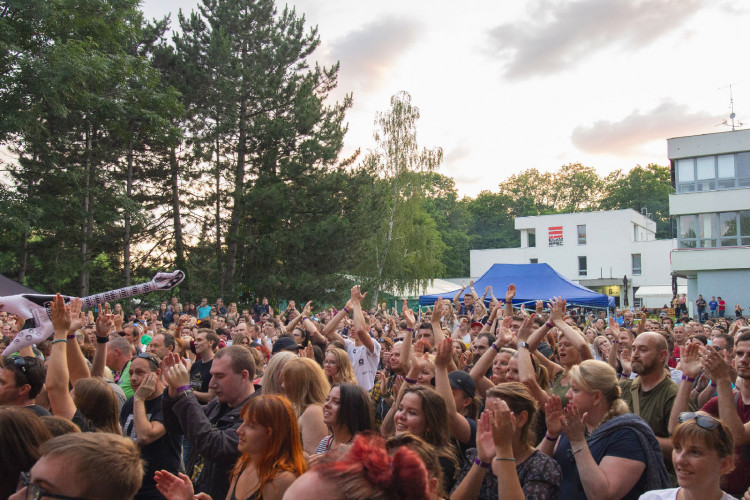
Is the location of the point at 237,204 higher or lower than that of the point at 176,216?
higher

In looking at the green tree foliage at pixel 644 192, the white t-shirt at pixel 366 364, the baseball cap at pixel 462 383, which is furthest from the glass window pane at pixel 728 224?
the green tree foliage at pixel 644 192

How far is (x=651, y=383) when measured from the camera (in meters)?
4.34

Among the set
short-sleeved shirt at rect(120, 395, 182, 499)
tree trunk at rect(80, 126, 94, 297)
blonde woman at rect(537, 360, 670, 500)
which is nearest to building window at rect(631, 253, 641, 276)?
tree trunk at rect(80, 126, 94, 297)

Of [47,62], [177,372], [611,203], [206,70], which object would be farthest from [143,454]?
[611,203]

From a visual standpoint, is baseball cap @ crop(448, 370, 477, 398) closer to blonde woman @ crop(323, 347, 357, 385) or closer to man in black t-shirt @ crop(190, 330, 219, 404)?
blonde woman @ crop(323, 347, 357, 385)

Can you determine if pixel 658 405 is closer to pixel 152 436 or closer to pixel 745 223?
pixel 152 436

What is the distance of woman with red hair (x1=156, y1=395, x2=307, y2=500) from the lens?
2.69 metres

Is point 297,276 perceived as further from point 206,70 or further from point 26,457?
point 26,457

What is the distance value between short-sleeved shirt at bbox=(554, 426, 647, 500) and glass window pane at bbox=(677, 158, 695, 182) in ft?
109

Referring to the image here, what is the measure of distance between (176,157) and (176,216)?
2551 millimetres

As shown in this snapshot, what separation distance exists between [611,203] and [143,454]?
8304 cm

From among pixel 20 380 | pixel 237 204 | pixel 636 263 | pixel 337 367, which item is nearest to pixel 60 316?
pixel 20 380

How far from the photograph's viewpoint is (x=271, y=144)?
25609 millimetres

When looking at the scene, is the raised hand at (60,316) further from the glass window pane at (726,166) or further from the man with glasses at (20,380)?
the glass window pane at (726,166)
